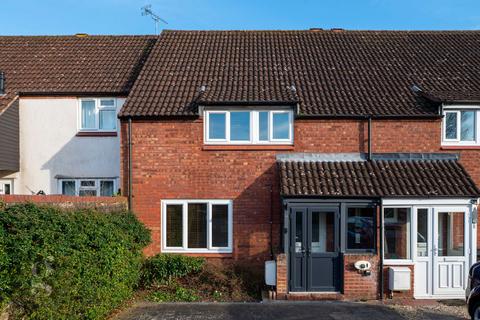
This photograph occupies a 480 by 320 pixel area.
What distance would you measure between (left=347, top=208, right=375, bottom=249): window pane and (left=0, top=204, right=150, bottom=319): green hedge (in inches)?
227

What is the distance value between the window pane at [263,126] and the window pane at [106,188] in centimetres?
583

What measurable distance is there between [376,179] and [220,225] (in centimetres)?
443

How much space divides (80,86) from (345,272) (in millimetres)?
10727

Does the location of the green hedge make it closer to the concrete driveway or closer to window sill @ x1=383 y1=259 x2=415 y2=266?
the concrete driveway

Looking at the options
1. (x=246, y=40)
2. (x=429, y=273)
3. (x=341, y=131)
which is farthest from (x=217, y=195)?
(x=246, y=40)

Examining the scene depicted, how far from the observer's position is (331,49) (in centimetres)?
1705

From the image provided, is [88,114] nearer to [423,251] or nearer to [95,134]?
[95,134]

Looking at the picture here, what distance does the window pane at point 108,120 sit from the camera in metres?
16.0

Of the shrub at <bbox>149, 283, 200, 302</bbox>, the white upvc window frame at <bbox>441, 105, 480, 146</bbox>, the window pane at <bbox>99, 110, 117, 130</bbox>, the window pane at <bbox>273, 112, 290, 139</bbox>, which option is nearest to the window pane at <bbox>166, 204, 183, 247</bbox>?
the shrub at <bbox>149, 283, 200, 302</bbox>

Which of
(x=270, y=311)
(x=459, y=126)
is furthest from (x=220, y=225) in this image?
(x=459, y=126)

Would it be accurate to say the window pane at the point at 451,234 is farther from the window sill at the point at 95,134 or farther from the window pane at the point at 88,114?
the window pane at the point at 88,114

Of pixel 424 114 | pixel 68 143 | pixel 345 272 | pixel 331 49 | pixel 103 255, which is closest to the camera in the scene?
pixel 103 255

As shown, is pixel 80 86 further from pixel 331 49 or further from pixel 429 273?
pixel 429 273

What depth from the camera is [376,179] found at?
Result: 12.1 m
